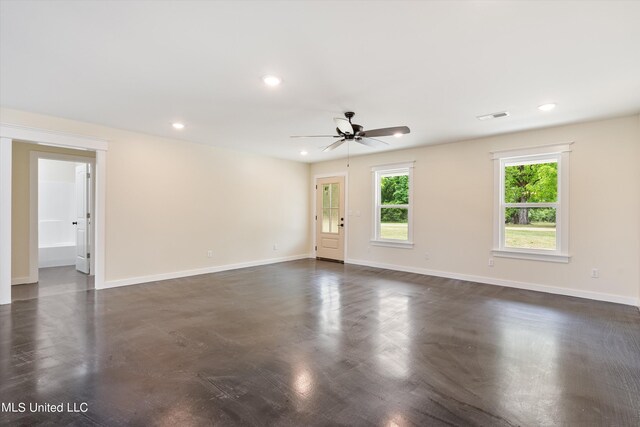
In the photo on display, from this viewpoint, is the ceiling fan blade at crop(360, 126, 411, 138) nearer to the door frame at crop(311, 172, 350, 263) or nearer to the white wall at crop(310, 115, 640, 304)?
the white wall at crop(310, 115, 640, 304)

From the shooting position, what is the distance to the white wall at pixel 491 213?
14.1 ft

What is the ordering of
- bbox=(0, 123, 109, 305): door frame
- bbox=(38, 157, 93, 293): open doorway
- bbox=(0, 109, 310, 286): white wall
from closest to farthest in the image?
1. bbox=(0, 123, 109, 305): door frame
2. bbox=(0, 109, 310, 286): white wall
3. bbox=(38, 157, 93, 293): open doorway

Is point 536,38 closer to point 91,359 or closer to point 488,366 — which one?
point 488,366

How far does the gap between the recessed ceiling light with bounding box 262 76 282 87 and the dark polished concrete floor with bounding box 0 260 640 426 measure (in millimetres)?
2541

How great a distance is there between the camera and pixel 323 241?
26.8 ft

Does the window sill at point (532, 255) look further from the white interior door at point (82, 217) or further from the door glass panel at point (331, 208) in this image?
the white interior door at point (82, 217)

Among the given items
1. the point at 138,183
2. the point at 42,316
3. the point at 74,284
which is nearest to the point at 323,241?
the point at 138,183

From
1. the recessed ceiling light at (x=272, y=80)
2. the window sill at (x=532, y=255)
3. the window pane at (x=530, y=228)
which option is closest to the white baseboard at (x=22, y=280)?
the recessed ceiling light at (x=272, y=80)

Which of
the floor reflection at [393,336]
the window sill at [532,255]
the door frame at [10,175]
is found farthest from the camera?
the window sill at [532,255]

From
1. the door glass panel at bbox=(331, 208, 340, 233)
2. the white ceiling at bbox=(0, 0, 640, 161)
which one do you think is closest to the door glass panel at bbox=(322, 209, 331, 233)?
the door glass panel at bbox=(331, 208, 340, 233)

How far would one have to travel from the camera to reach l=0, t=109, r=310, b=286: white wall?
504cm

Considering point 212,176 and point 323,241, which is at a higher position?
point 212,176

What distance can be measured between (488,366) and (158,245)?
17.1 ft

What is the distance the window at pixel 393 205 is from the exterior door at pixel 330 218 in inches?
39.0
